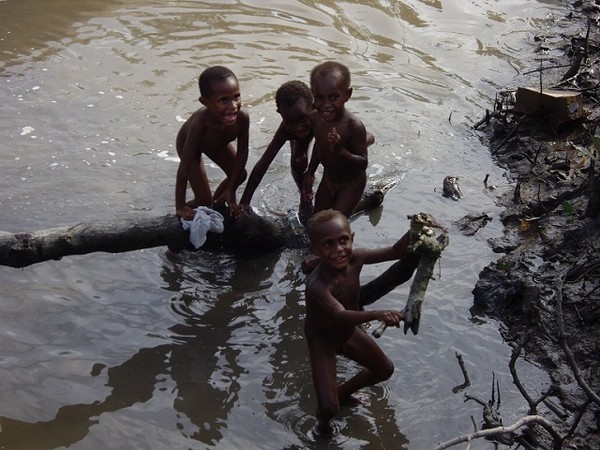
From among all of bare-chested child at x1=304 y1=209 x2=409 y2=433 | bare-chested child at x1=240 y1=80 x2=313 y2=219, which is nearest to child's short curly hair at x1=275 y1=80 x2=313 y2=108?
bare-chested child at x1=240 y1=80 x2=313 y2=219

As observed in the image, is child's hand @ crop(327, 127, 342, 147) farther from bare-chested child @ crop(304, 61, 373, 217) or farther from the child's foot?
the child's foot

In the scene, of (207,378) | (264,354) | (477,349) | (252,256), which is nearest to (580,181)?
(477,349)

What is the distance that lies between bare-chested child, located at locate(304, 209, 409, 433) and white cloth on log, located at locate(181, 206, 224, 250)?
1271mm

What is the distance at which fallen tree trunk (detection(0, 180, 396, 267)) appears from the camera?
16.9 feet

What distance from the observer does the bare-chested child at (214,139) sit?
5.76 metres

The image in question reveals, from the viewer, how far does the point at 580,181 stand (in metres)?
7.14

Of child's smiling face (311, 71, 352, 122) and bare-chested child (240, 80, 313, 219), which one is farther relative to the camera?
bare-chested child (240, 80, 313, 219)

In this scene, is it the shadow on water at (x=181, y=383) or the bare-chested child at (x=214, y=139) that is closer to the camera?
the shadow on water at (x=181, y=383)

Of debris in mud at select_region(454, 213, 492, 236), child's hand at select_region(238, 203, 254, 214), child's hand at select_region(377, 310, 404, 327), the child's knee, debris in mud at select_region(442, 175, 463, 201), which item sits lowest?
the child's knee

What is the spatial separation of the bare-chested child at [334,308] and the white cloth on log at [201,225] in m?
1.27

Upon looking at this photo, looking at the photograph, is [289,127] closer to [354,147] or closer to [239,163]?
[239,163]

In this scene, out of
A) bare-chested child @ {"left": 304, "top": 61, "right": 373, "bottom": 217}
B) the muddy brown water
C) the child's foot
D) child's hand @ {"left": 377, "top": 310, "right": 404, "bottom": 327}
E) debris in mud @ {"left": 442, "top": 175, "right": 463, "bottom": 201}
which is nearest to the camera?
child's hand @ {"left": 377, "top": 310, "right": 404, "bottom": 327}

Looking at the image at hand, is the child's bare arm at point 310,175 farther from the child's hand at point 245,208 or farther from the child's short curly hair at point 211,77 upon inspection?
the child's short curly hair at point 211,77

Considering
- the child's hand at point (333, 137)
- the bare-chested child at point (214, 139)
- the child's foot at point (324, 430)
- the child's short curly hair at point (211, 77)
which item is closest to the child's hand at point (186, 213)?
the bare-chested child at point (214, 139)
